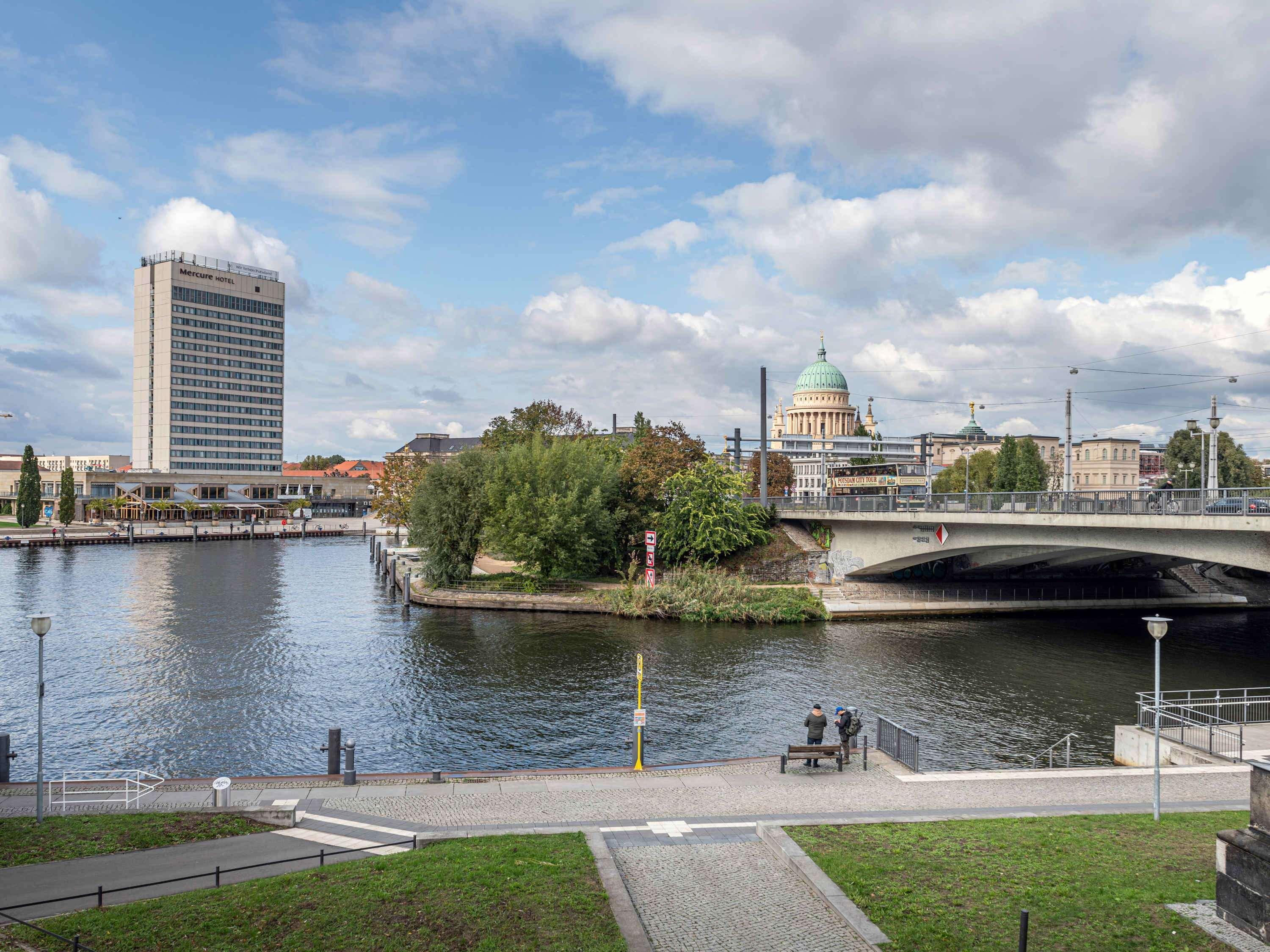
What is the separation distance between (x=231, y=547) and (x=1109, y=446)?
129 m

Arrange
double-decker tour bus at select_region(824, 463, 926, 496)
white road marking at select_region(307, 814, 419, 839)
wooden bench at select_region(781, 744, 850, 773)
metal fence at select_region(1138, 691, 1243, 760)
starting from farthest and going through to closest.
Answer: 1. double-decker tour bus at select_region(824, 463, 926, 496)
2. metal fence at select_region(1138, 691, 1243, 760)
3. wooden bench at select_region(781, 744, 850, 773)
4. white road marking at select_region(307, 814, 419, 839)

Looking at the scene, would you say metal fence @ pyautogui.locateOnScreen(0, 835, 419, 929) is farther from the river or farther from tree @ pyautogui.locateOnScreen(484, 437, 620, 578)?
tree @ pyautogui.locateOnScreen(484, 437, 620, 578)

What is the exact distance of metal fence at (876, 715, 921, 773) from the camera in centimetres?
1966

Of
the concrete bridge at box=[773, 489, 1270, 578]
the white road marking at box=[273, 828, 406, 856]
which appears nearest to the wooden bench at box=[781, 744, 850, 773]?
the white road marking at box=[273, 828, 406, 856]

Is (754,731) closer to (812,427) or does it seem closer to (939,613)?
(939,613)

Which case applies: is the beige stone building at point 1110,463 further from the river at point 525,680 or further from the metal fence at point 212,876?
the metal fence at point 212,876

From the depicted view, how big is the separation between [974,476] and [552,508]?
84.3m

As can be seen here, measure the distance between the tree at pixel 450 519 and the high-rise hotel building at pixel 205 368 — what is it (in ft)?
394

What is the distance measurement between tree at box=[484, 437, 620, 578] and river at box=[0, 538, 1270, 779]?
472 centimetres

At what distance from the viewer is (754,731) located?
2600 cm

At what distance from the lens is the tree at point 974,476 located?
11269cm

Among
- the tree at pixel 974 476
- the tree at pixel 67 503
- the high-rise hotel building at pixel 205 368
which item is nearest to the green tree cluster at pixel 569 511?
the tree at pixel 974 476

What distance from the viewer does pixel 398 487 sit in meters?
90.6

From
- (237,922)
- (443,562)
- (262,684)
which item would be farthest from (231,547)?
(237,922)
